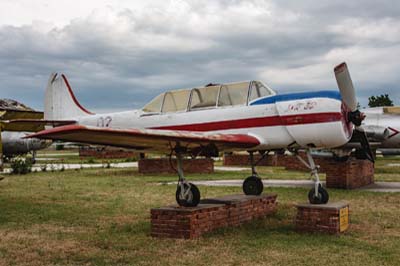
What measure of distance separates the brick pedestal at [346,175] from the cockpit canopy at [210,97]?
6.78m

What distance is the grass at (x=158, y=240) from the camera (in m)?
6.18

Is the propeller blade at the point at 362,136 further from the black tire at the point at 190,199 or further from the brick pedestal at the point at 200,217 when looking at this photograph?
the black tire at the point at 190,199

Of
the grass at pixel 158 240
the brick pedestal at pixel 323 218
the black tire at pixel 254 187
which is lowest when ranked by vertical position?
the grass at pixel 158 240

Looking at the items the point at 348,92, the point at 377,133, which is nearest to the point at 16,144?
the point at 377,133

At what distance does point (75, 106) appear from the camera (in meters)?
13.2

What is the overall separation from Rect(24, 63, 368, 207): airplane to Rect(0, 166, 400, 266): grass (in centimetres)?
99

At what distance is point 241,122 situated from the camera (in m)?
8.63

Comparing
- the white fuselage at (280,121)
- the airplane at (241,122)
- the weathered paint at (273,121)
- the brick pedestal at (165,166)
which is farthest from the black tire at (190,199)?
the brick pedestal at (165,166)

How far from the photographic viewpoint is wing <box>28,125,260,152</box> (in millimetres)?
5991

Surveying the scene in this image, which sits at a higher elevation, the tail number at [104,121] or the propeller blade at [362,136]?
the tail number at [104,121]

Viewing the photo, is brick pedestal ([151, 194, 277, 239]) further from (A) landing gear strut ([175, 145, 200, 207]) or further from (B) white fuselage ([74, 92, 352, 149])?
(B) white fuselage ([74, 92, 352, 149])

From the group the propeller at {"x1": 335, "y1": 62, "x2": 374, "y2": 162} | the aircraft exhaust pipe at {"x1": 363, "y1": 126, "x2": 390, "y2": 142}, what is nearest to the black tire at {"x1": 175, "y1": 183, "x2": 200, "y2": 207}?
the propeller at {"x1": 335, "y1": 62, "x2": 374, "y2": 162}

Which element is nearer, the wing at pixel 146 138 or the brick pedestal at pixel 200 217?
the wing at pixel 146 138

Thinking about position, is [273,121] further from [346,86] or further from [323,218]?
[323,218]
